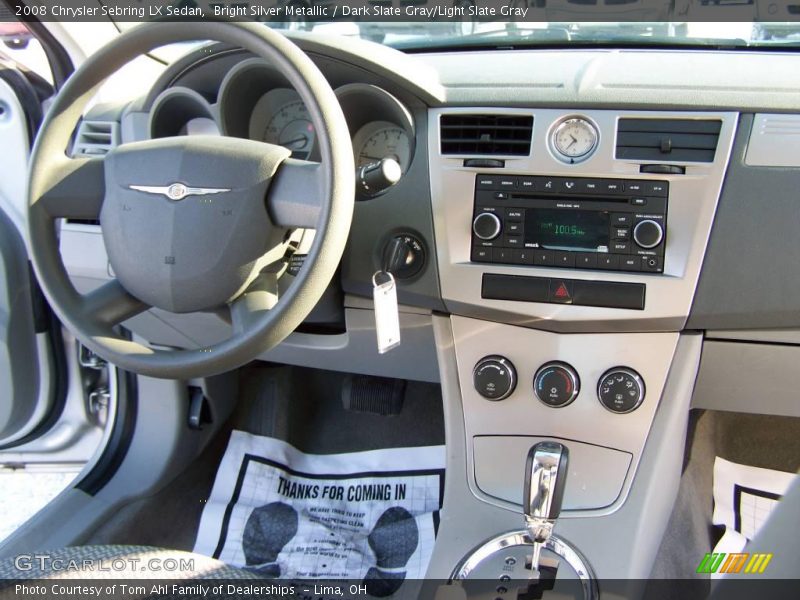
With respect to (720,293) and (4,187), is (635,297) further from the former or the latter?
(4,187)

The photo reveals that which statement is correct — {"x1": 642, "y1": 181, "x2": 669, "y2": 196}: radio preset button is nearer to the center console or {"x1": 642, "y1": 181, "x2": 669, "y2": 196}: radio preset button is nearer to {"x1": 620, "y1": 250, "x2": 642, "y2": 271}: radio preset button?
the center console

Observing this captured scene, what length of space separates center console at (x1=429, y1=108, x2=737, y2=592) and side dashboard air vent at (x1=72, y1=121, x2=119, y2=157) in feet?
2.21

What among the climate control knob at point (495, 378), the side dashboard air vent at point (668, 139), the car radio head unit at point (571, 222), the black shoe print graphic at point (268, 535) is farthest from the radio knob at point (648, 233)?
the black shoe print graphic at point (268, 535)

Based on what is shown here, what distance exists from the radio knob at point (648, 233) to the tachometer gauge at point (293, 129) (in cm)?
60

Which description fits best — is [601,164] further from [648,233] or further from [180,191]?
[180,191]

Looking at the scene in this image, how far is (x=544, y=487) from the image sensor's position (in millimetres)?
1130

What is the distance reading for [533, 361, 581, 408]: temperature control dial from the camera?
1279 mm

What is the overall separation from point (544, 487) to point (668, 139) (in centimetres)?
59

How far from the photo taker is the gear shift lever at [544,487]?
3.70 ft

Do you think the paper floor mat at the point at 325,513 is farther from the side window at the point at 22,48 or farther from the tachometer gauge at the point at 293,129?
the side window at the point at 22,48

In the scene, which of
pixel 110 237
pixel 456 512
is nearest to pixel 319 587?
pixel 456 512

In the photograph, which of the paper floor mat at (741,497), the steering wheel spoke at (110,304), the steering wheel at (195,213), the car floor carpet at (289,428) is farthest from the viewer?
the car floor carpet at (289,428)

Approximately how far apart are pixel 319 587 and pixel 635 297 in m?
0.89

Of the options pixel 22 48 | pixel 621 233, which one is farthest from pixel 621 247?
pixel 22 48
